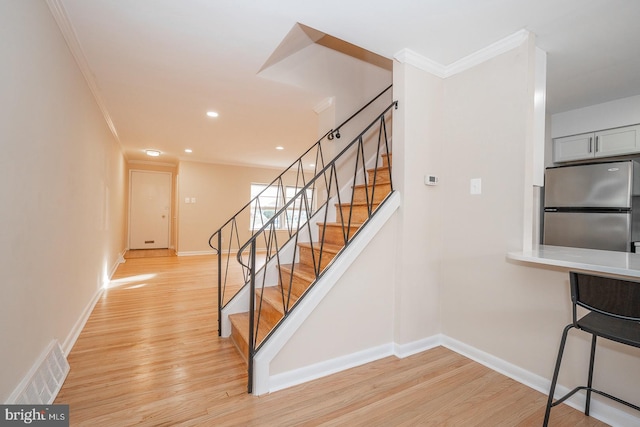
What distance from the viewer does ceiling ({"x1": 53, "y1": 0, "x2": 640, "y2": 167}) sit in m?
1.73

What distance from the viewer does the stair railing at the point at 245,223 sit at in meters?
2.91

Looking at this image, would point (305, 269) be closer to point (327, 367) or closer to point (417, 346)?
point (327, 367)

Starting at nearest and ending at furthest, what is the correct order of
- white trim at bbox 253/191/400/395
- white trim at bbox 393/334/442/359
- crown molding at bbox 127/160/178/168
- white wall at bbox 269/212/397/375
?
white trim at bbox 253/191/400/395 → white wall at bbox 269/212/397/375 → white trim at bbox 393/334/442/359 → crown molding at bbox 127/160/178/168

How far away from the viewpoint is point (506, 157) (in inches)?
77.5

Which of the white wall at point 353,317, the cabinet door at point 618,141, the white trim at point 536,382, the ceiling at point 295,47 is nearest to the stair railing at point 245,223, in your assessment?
the ceiling at point 295,47

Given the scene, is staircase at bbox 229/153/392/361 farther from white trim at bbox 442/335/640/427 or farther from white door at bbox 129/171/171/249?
white door at bbox 129/171/171/249

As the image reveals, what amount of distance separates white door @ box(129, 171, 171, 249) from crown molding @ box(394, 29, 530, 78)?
7226 millimetres

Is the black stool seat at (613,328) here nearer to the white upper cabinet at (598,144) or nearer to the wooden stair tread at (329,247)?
the wooden stair tread at (329,247)

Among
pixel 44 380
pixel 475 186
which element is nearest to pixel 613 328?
pixel 475 186

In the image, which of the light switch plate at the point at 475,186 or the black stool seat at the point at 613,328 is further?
the light switch plate at the point at 475,186

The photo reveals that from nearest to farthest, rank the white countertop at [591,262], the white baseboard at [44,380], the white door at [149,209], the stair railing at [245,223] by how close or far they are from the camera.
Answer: the white countertop at [591,262], the white baseboard at [44,380], the stair railing at [245,223], the white door at [149,209]

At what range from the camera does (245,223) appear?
25.1 ft

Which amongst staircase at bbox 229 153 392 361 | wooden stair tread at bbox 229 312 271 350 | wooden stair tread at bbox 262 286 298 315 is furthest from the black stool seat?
wooden stair tread at bbox 229 312 271 350

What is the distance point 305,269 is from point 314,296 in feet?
2.32
